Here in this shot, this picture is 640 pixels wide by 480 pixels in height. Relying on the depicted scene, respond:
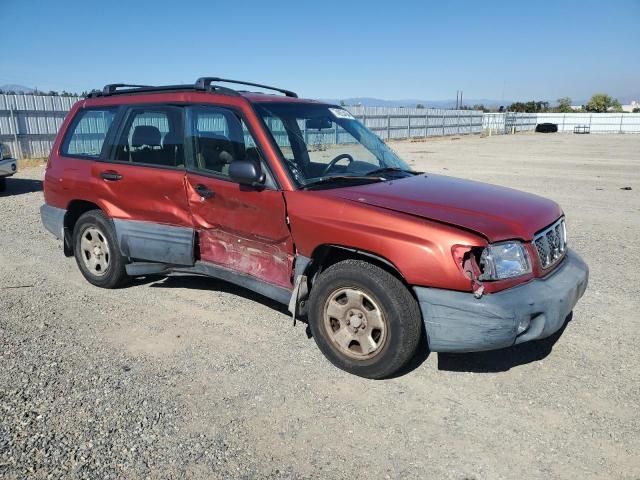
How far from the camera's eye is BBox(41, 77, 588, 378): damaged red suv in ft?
10.4

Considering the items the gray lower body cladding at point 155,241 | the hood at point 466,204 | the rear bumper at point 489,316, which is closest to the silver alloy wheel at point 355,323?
the rear bumper at point 489,316

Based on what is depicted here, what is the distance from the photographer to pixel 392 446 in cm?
287

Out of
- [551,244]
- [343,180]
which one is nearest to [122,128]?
[343,180]

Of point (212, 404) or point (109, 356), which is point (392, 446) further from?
point (109, 356)

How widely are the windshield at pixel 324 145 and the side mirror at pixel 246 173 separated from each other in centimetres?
24

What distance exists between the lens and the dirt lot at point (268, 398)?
2.73m

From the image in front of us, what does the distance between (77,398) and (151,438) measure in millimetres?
714

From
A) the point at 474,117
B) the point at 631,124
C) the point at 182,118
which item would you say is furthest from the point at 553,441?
the point at 631,124

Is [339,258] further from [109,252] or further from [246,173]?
[109,252]

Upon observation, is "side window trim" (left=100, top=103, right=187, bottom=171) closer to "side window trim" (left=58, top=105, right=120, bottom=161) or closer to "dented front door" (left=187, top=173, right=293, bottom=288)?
"side window trim" (left=58, top=105, right=120, bottom=161)

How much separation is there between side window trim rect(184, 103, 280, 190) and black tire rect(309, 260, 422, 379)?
83 cm

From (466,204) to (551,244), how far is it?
0.69 metres

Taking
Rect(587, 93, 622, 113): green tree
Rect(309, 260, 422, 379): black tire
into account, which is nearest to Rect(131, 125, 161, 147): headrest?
Rect(309, 260, 422, 379): black tire

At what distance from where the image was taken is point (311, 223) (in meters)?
3.64
